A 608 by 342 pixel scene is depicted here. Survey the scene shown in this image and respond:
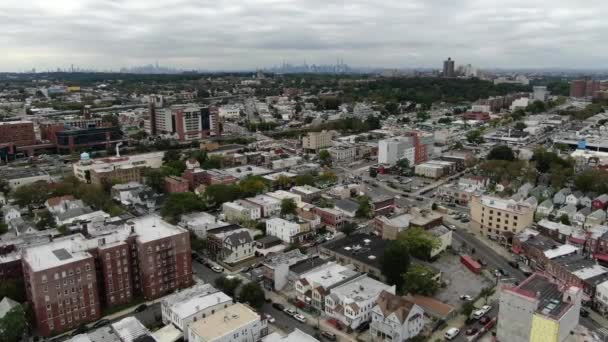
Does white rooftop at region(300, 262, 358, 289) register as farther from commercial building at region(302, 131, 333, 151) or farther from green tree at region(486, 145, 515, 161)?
commercial building at region(302, 131, 333, 151)

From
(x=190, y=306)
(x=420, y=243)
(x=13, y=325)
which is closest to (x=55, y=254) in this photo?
(x=13, y=325)

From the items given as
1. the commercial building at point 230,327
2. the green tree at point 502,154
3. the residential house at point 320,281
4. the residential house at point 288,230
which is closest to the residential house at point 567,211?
the green tree at point 502,154

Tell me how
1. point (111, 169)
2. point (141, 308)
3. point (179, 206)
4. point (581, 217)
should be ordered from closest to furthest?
1. point (141, 308)
2. point (581, 217)
3. point (179, 206)
4. point (111, 169)

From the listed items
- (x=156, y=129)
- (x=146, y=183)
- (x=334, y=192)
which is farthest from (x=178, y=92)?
(x=334, y=192)

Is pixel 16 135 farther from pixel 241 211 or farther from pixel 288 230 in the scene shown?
pixel 288 230

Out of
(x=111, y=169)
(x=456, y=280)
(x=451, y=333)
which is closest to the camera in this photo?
(x=451, y=333)

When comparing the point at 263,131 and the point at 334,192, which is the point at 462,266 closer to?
the point at 334,192
